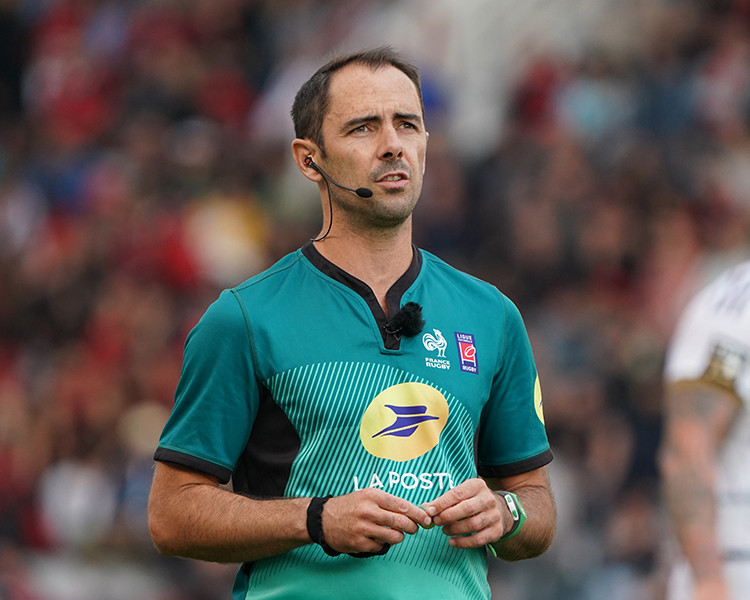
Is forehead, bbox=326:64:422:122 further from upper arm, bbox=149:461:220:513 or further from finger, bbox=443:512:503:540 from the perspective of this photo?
finger, bbox=443:512:503:540

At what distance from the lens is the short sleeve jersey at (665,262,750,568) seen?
4.58 meters

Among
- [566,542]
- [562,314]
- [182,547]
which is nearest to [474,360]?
[182,547]

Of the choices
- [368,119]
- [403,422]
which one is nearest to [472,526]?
[403,422]

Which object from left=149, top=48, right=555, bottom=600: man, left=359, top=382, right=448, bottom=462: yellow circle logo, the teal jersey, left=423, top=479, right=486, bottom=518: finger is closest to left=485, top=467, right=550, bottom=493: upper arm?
left=149, top=48, right=555, bottom=600: man

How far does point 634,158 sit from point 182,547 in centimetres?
729

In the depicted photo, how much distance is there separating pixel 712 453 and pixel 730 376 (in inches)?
10.6

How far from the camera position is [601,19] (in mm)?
11727

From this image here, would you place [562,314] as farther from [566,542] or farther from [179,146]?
[179,146]

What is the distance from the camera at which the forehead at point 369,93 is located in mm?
3943

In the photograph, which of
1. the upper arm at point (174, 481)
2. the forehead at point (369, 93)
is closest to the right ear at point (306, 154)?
the forehead at point (369, 93)

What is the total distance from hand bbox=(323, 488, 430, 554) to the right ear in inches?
42.7

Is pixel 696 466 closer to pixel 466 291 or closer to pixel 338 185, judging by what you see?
pixel 466 291

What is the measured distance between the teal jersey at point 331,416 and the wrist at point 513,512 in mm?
132

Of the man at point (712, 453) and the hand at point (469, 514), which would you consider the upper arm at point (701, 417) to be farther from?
the hand at point (469, 514)
